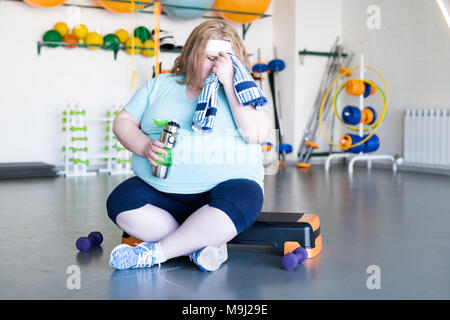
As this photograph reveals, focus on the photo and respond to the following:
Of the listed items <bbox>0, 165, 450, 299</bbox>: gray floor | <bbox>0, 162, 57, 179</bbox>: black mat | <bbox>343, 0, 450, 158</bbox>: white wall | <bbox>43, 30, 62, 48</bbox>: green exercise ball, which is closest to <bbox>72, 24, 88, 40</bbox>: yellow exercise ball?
<bbox>43, 30, 62, 48</bbox>: green exercise ball

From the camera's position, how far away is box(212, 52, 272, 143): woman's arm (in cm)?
168

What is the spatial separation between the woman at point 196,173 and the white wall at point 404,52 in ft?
11.6

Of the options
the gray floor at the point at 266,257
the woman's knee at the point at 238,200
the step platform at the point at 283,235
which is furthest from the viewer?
the step platform at the point at 283,235

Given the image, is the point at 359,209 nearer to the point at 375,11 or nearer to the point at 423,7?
the point at 423,7

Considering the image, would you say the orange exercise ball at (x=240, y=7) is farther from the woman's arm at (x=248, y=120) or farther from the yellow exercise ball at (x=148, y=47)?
the woman's arm at (x=248, y=120)

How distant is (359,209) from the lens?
2859mm

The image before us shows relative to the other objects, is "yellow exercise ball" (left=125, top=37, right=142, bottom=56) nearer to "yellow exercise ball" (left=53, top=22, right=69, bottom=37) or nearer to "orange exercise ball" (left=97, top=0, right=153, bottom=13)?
"orange exercise ball" (left=97, top=0, right=153, bottom=13)

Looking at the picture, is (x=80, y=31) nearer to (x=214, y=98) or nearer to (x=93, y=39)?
(x=93, y=39)

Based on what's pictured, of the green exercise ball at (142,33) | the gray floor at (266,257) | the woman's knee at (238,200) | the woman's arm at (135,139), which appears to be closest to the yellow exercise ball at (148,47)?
the green exercise ball at (142,33)

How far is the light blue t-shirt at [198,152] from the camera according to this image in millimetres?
1705

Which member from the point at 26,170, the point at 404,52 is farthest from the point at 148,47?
the point at 404,52

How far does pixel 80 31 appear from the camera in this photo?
15.6ft

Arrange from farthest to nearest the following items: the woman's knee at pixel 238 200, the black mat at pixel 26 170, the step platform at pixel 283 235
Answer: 1. the black mat at pixel 26 170
2. the step platform at pixel 283 235
3. the woman's knee at pixel 238 200

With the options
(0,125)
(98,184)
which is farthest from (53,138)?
(98,184)
